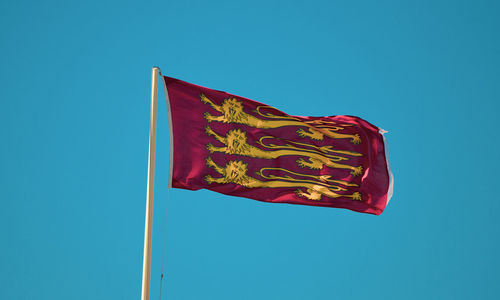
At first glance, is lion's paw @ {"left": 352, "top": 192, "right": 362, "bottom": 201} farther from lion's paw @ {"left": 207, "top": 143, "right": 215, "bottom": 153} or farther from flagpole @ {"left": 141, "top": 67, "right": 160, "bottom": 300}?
flagpole @ {"left": 141, "top": 67, "right": 160, "bottom": 300}

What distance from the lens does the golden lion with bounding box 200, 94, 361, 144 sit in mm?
13742

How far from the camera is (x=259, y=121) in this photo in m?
14.5

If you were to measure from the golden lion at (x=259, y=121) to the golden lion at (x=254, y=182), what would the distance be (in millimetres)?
1184

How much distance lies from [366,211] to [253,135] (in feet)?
14.1

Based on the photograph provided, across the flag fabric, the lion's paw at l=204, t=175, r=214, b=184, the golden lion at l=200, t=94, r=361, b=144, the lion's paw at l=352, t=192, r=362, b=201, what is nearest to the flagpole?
the flag fabric

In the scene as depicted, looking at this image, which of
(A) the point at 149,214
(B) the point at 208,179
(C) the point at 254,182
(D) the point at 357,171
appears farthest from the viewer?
(D) the point at 357,171

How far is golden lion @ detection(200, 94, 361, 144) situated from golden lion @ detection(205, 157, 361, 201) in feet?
3.88

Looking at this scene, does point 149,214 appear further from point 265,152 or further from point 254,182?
point 265,152

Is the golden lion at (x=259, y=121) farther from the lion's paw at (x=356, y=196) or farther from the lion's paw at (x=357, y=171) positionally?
the lion's paw at (x=356, y=196)

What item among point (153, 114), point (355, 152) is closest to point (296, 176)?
point (355, 152)

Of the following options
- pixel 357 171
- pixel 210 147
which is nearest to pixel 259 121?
pixel 210 147

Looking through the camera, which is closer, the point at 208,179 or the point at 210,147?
the point at 208,179

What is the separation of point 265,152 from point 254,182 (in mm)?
998

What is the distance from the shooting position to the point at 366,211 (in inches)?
614
